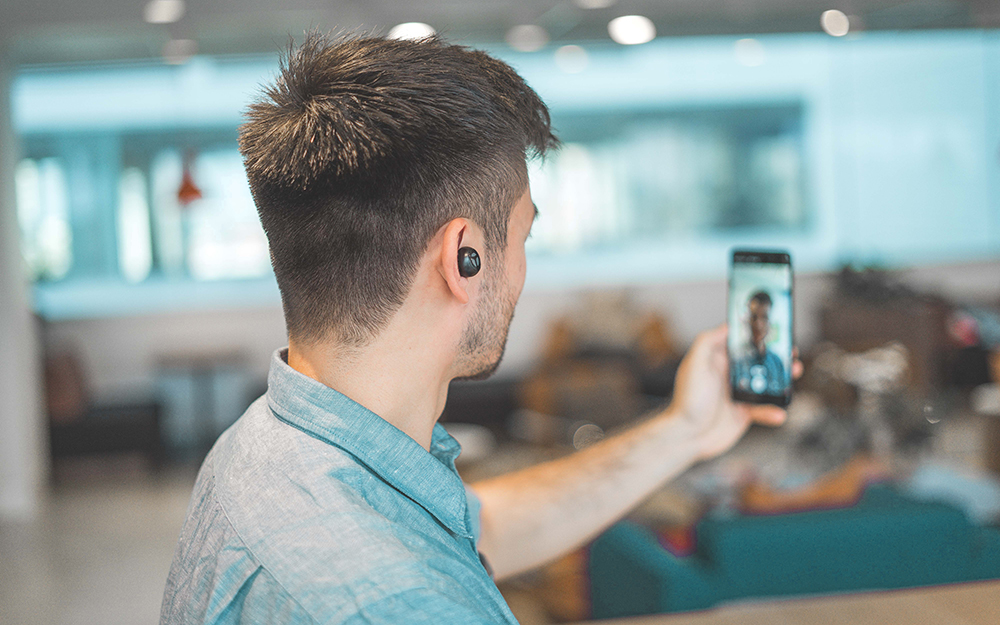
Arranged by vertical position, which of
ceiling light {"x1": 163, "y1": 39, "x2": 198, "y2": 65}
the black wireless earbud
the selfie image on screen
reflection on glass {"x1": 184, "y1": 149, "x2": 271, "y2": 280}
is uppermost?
ceiling light {"x1": 163, "y1": 39, "x2": 198, "y2": 65}

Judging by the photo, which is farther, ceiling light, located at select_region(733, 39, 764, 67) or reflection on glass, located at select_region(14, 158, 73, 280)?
ceiling light, located at select_region(733, 39, 764, 67)

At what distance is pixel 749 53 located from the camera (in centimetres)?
830

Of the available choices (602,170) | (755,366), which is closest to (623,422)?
(602,170)

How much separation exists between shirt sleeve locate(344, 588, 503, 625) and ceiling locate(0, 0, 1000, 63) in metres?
4.85

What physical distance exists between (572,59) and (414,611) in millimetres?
8104

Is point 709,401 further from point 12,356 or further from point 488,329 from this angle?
point 12,356

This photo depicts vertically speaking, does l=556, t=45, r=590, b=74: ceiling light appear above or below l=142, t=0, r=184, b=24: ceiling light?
above

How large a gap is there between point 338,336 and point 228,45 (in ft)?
23.3

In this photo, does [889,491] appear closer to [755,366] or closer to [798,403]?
[755,366]

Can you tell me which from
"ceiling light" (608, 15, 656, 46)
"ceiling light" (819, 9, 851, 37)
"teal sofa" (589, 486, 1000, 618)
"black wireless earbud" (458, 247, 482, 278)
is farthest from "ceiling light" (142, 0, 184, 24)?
"black wireless earbud" (458, 247, 482, 278)

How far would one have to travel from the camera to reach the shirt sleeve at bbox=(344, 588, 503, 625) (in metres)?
0.53

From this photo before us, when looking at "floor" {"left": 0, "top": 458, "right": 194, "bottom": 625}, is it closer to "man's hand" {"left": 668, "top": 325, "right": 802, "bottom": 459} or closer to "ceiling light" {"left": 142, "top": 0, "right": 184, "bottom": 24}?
"man's hand" {"left": 668, "top": 325, "right": 802, "bottom": 459}

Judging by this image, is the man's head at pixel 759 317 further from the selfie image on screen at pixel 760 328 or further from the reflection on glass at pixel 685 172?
the reflection on glass at pixel 685 172

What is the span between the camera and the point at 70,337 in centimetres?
742
